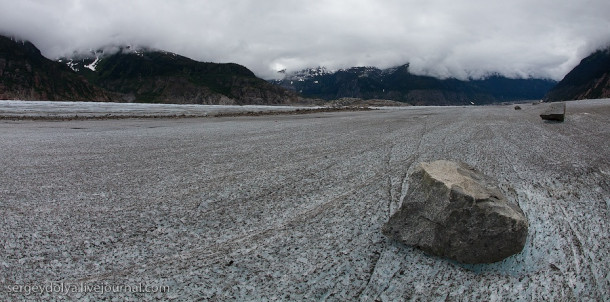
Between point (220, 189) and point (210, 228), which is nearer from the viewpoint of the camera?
point (210, 228)

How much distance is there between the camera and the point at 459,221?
4016 millimetres

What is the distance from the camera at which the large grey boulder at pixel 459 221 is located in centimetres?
396

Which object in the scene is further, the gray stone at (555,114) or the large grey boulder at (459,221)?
the gray stone at (555,114)

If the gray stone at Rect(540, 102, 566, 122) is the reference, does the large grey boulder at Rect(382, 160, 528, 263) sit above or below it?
below

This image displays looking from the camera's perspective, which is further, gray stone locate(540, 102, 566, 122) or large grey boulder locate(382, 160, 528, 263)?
gray stone locate(540, 102, 566, 122)

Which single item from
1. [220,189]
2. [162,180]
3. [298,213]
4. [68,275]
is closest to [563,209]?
[298,213]

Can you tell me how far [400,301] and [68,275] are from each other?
3770 millimetres

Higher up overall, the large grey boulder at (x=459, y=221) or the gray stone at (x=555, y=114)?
the gray stone at (x=555, y=114)

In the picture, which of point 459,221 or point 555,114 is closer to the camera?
point 459,221

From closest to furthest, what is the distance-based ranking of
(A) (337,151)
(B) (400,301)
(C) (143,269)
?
(B) (400,301)
(C) (143,269)
(A) (337,151)

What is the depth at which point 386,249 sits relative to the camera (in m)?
4.42

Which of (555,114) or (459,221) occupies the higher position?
(555,114)

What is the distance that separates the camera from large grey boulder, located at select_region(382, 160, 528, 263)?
3959 mm

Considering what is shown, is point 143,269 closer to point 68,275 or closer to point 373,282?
point 68,275
